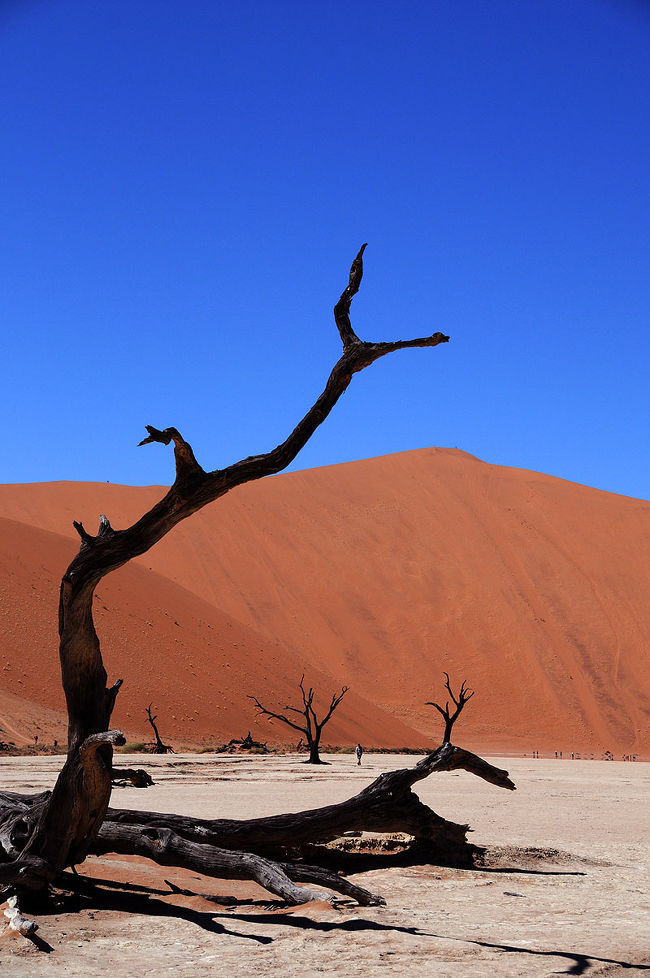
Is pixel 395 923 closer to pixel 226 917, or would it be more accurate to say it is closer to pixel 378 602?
pixel 226 917

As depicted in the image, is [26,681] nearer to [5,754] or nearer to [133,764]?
[5,754]

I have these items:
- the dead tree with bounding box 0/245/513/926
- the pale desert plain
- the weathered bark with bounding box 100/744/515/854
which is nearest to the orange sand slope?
the pale desert plain

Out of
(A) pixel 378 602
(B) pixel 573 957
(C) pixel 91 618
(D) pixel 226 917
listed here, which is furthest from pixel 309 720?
(A) pixel 378 602

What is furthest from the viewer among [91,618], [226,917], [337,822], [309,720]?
[309,720]

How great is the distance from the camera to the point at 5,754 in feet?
85.0

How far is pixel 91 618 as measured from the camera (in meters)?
6.16

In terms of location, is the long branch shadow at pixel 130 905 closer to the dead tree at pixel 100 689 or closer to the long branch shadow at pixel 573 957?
the dead tree at pixel 100 689

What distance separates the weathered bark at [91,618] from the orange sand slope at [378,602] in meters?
29.5

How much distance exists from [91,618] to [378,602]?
177 ft

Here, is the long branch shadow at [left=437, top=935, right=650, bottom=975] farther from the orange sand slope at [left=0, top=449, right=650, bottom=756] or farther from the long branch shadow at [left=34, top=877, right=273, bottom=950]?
the orange sand slope at [left=0, top=449, right=650, bottom=756]

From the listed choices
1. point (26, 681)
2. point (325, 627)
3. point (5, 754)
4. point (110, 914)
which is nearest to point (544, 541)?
point (325, 627)

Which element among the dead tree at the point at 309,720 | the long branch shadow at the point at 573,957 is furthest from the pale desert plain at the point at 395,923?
the dead tree at the point at 309,720

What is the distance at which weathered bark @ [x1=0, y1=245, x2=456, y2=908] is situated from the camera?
20.5 ft

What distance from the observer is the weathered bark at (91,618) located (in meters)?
6.23
